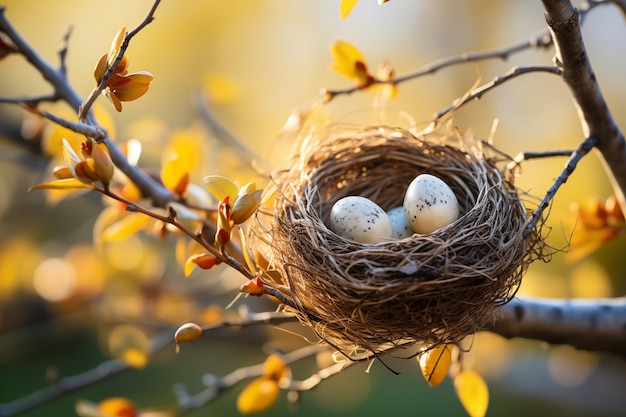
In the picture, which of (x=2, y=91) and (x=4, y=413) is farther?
(x=2, y=91)

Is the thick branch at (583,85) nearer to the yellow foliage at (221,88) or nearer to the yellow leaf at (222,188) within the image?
the yellow leaf at (222,188)

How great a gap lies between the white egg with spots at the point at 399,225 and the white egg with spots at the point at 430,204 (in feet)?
0.19

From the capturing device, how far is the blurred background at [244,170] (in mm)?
1760

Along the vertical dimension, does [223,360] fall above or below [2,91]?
below

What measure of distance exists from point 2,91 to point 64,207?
0.84m

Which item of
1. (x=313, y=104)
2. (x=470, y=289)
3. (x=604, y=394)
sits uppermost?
(x=313, y=104)

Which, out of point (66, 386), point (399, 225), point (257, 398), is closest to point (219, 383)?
point (257, 398)

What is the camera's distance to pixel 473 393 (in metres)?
0.88

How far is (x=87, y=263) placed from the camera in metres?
2.12

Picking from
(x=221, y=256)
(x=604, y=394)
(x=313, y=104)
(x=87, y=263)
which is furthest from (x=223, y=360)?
(x=221, y=256)

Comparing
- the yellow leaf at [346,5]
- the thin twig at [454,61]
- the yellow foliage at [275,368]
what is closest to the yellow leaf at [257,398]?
the yellow foliage at [275,368]

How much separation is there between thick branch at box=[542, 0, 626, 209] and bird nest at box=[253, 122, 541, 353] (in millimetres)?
138

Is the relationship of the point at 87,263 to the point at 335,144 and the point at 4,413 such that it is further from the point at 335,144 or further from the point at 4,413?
the point at 335,144

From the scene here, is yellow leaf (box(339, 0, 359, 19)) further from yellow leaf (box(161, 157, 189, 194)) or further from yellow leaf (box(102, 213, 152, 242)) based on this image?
yellow leaf (box(102, 213, 152, 242))
